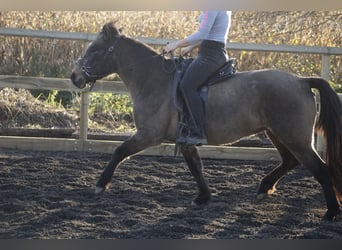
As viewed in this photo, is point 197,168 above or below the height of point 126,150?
below

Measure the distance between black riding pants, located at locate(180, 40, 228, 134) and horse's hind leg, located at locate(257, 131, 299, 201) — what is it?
695 millimetres

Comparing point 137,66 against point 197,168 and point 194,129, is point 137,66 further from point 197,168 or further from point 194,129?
point 197,168

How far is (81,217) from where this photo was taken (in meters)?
4.80

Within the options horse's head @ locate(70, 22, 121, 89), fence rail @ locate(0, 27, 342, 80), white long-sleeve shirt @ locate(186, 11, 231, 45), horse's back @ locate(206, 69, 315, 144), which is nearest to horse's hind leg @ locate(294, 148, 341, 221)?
horse's back @ locate(206, 69, 315, 144)

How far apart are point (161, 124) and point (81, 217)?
42.9 inches

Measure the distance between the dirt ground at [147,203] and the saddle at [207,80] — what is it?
0.86m

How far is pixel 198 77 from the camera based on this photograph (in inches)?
208

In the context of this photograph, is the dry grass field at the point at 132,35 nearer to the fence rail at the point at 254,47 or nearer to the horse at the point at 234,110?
the fence rail at the point at 254,47

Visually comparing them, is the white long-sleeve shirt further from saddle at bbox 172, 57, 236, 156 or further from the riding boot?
the riding boot

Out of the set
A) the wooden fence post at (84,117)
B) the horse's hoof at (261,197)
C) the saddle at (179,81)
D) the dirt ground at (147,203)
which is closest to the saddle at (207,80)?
the saddle at (179,81)

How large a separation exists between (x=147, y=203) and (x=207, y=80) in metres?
1.14

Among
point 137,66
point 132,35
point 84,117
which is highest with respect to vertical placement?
point 137,66

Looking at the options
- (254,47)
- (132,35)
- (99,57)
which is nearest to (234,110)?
(99,57)

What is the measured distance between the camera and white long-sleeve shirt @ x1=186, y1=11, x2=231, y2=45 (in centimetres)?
525
